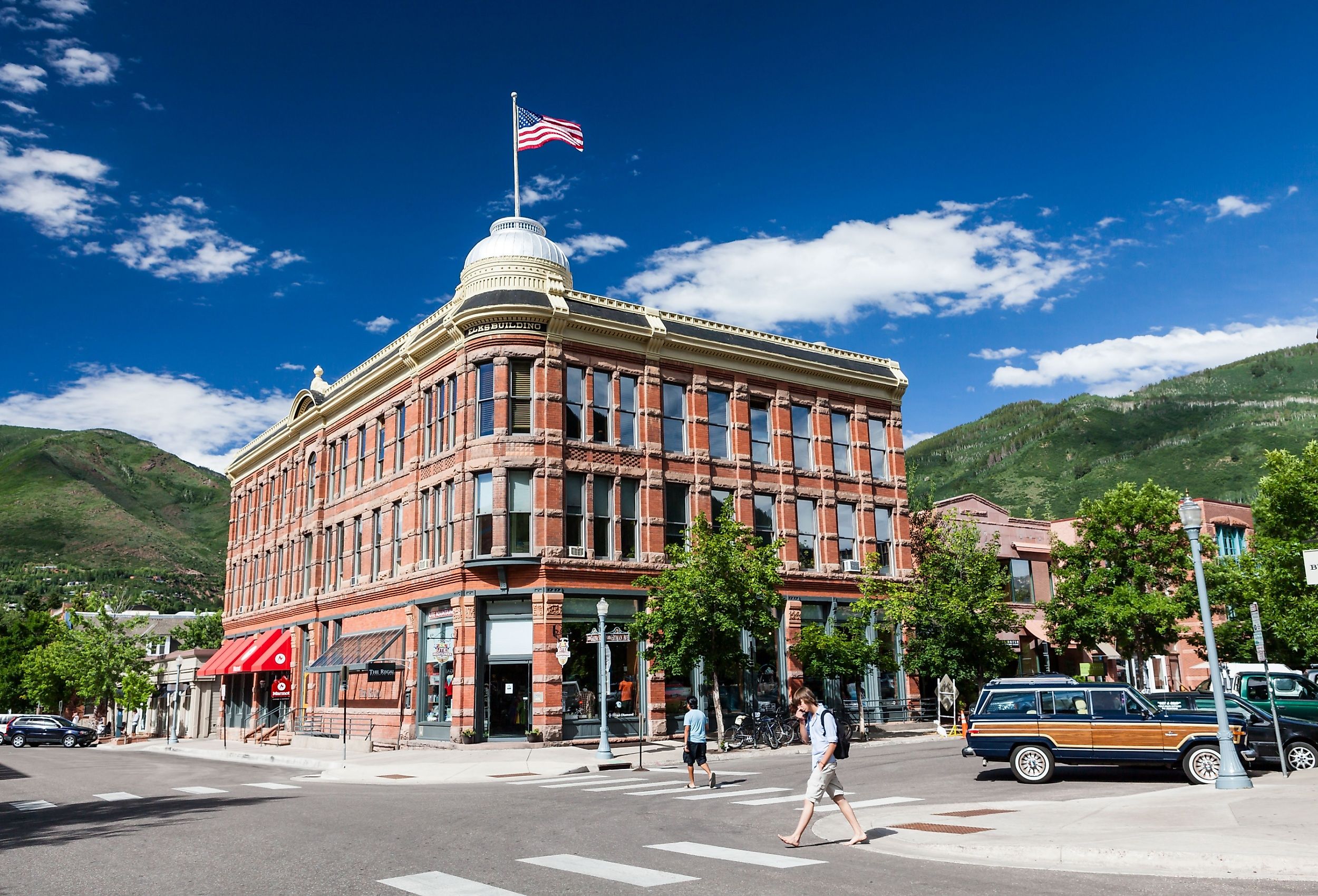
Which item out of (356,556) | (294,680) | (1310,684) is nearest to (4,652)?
(294,680)

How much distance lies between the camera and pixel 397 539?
39.7 m

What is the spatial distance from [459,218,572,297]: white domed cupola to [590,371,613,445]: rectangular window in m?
3.86

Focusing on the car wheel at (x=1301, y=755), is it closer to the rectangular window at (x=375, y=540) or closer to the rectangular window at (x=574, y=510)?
the rectangular window at (x=574, y=510)

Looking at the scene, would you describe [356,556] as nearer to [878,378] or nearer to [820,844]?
[878,378]

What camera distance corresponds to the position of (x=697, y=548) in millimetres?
32625

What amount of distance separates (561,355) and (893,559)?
693 inches

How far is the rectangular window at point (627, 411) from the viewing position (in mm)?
37375

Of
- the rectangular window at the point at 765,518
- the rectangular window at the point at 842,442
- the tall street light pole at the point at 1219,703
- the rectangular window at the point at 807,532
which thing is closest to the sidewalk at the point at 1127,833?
the tall street light pole at the point at 1219,703

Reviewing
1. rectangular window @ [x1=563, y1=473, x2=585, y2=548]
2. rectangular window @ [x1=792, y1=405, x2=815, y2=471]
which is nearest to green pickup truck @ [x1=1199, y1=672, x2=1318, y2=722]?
rectangular window @ [x1=792, y1=405, x2=815, y2=471]

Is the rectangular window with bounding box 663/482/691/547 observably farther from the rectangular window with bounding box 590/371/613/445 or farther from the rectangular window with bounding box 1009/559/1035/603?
the rectangular window with bounding box 1009/559/1035/603

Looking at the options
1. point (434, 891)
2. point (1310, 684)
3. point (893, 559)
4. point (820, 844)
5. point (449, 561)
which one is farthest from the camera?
point (893, 559)

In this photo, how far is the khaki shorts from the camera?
39.3 feet

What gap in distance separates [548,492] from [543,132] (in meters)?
14.4

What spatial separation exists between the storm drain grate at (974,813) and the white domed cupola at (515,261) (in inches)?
1044
